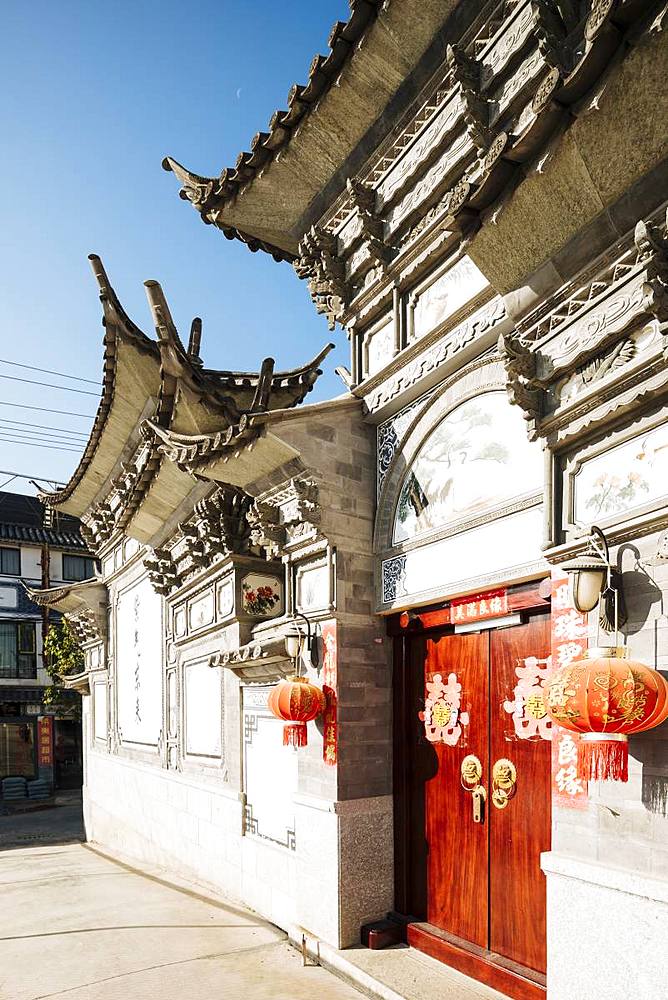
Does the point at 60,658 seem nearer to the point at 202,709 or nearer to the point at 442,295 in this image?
the point at 202,709

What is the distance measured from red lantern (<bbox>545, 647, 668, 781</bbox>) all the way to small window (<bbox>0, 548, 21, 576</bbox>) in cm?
2429

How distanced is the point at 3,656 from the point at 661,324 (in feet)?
82.5

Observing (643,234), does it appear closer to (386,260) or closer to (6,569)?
(386,260)

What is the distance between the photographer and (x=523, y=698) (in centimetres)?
480

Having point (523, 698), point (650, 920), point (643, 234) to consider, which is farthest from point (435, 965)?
point (643, 234)

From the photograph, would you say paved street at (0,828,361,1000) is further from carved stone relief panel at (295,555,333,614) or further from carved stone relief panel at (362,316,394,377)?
carved stone relief panel at (362,316,394,377)

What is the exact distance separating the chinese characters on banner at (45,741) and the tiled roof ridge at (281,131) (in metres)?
21.7

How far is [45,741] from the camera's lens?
79.5ft

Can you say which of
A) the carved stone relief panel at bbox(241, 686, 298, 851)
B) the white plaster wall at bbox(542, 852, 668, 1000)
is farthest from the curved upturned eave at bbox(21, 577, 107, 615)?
the white plaster wall at bbox(542, 852, 668, 1000)

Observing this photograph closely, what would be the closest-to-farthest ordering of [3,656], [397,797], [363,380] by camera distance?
1. [397,797]
2. [363,380]
3. [3,656]

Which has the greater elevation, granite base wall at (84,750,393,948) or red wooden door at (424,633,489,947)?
red wooden door at (424,633,489,947)

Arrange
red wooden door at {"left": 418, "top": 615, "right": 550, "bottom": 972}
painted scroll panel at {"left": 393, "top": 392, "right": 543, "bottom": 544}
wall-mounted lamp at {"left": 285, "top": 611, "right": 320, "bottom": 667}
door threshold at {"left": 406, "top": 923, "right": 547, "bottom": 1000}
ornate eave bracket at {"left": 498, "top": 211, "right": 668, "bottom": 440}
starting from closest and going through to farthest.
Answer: ornate eave bracket at {"left": 498, "top": 211, "right": 668, "bottom": 440} → door threshold at {"left": 406, "top": 923, "right": 547, "bottom": 1000} → red wooden door at {"left": 418, "top": 615, "right": 550, "bottom": 972} → painted scroll panel at {"left": 393, "top": 392, "right": 543, "bottom": 544} → wall-mounted lamp at {"left": 285, "top": 611, "right": 320, "bottom": 667}

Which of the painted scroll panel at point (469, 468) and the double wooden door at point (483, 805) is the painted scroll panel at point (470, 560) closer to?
the painted scroll panel at point (469, 468)

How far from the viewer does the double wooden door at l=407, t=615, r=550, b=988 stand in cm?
466
